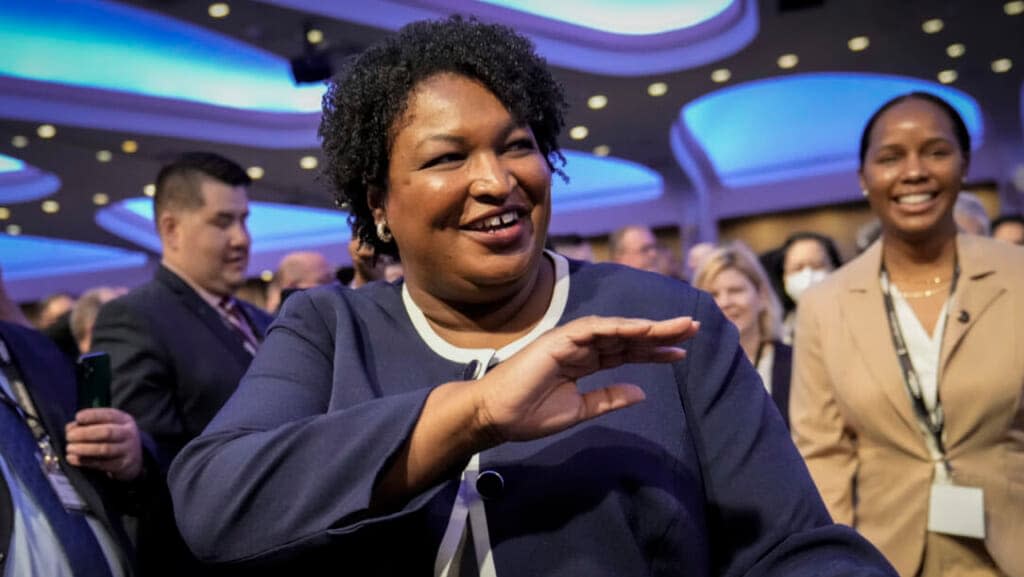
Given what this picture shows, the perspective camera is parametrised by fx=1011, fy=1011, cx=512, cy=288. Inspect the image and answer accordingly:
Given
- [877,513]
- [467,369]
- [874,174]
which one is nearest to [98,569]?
[467,369]

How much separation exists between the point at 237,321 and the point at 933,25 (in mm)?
8472

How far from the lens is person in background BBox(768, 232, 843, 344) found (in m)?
5.00

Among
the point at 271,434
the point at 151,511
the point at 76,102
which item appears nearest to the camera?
the point at 271,434

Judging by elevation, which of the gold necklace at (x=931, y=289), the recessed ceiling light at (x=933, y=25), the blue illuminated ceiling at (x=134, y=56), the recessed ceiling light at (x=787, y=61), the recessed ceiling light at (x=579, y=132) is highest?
the blue illuminated ceiling at (x=134, y=56)

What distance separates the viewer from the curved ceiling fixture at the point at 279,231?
58.3 ft

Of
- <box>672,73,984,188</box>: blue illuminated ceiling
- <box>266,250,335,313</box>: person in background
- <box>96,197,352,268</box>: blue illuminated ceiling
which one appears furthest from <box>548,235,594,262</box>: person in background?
<box>96,197,352,268</box>: blue illuminated ceiling

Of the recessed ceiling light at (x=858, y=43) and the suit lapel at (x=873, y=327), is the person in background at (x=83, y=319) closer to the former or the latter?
the suit lapel at (x=873, y=327)

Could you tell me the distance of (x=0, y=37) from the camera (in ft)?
31.5

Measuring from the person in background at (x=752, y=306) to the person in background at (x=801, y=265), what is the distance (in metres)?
0.84

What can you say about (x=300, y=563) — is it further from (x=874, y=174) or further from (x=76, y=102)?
(x=76, y=102)

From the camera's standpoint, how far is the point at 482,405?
1.14 meters

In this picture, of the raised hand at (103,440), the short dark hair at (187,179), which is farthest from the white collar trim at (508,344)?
the short dark hair at (187,179)

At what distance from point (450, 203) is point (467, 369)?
228mm

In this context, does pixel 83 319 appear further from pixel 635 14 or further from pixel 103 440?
pixel 635 14
